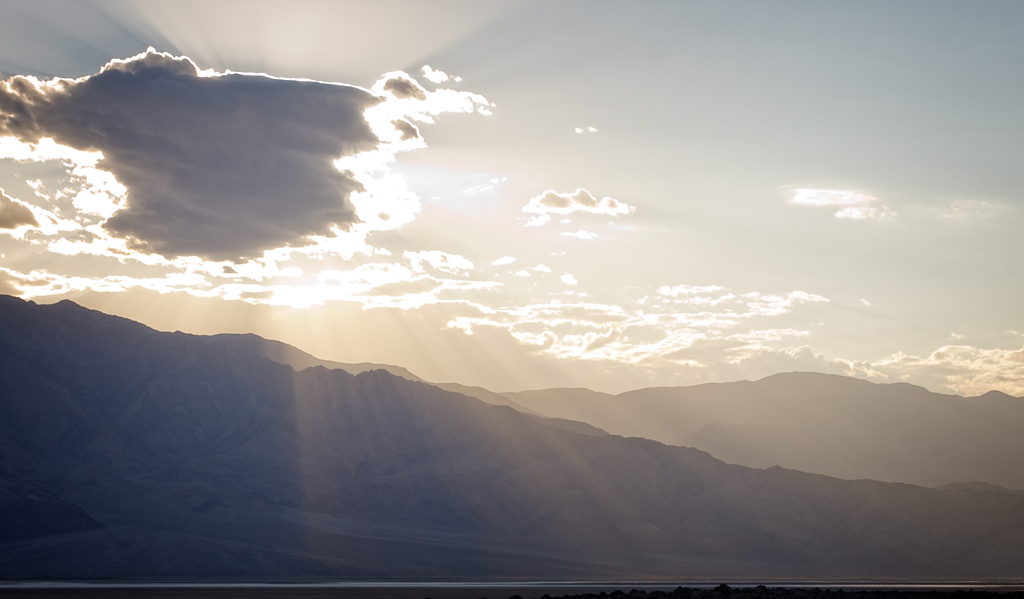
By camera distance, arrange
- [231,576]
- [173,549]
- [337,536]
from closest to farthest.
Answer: [231,576], [173,549], [337,536]

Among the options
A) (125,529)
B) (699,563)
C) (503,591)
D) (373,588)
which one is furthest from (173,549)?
(699,563)

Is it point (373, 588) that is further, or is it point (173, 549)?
point (173, 549)

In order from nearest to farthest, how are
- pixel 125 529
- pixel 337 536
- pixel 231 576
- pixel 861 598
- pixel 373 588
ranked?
pixel 861 598 → pixel 373 588 → pixel 231 576 → pixel 125 529 → pixel 337 536

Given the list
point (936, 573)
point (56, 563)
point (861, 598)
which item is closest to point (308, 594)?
point (861, 598)

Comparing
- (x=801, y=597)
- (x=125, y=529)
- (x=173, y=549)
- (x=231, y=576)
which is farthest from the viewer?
(x=125, y=529)

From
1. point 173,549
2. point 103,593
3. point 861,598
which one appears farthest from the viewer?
point 173,549

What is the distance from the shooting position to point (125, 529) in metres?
180

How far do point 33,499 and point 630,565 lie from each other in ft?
397

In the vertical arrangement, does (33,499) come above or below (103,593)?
above

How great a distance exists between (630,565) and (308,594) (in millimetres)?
88717

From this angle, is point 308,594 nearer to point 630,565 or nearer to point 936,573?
point 630,565

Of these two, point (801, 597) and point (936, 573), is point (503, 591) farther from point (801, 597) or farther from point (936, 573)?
point (936, 573)

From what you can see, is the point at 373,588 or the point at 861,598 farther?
the point at 373,588

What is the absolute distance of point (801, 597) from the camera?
64.4 m
